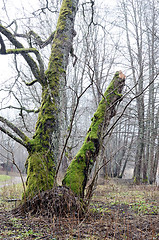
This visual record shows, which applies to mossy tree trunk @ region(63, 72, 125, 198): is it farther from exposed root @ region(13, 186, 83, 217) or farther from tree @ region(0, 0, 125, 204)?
exposed root @ region(13, 186, 83, 217)

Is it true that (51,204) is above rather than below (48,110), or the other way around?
below

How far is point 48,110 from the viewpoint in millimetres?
4020

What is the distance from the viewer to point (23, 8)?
5.98 metres

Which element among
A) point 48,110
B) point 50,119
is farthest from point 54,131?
point 48,110

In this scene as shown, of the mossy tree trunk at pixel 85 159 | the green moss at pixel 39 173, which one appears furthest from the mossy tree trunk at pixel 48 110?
the mossy tree trunk at pixel 85 159

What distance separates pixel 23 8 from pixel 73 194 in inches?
226

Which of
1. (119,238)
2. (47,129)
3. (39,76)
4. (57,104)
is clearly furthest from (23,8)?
(119,238)

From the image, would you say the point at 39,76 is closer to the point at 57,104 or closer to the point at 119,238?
the point at 57,104

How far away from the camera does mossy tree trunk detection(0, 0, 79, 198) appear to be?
A: 3570mm

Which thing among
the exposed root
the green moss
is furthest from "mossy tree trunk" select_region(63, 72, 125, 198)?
the green moss

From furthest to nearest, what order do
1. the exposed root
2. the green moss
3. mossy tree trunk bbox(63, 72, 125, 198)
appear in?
mossy tree trunk bbox(63, 72, 125, 198) → the green moss → the exposed root

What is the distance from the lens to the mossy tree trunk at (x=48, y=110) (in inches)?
141

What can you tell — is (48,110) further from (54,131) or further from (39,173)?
(39,173)

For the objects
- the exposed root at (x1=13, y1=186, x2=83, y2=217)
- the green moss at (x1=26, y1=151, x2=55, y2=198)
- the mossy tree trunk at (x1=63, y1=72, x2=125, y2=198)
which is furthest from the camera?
the mossy tree trunk at (x1=63, y1=72, x2=125, y2=198)
